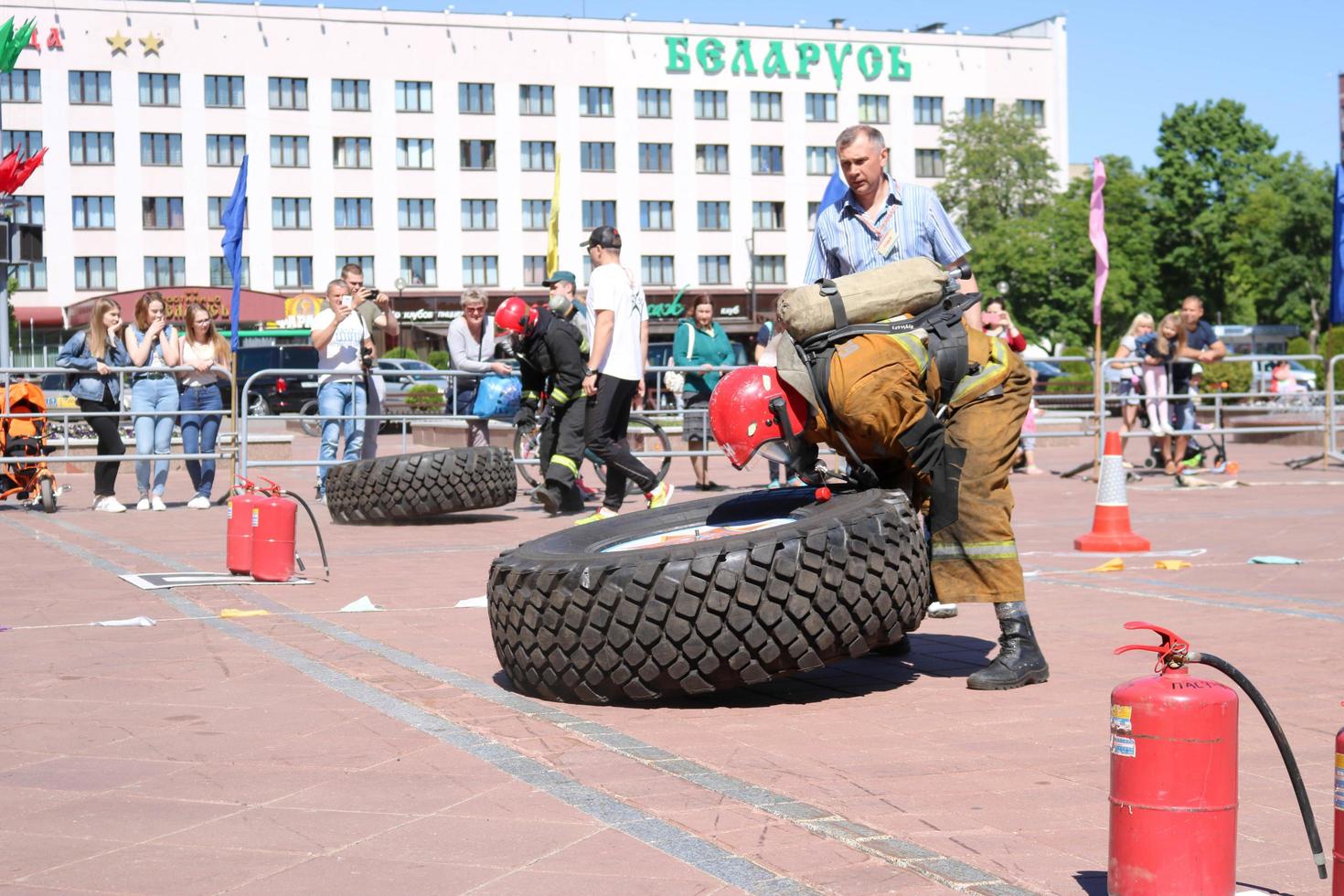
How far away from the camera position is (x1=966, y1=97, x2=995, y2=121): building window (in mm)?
82438

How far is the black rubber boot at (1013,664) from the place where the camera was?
220 inches

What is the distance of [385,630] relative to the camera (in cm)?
706

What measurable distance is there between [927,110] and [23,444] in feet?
235

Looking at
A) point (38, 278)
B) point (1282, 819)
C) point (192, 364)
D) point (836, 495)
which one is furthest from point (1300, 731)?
point (38, 278)

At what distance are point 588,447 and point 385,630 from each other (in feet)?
14.2

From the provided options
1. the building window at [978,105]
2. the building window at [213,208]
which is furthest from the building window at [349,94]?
the building window at [978,105]

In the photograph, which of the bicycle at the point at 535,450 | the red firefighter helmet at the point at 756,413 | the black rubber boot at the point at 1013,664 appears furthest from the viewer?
the bicycle at the point at 535,450

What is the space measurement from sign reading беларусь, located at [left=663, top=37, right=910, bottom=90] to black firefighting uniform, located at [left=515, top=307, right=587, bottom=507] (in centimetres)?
6667

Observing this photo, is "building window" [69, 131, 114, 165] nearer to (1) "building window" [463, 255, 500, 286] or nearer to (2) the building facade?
(2) the building facade

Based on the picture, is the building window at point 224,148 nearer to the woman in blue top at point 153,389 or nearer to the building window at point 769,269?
the building window at point 769,269

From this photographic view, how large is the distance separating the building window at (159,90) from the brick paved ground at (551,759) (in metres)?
65.9

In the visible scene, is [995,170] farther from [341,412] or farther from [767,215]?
[341,412]

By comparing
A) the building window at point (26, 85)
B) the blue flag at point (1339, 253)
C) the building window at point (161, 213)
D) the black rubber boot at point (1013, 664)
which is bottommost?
the black rubber boot at point (1013, 664)

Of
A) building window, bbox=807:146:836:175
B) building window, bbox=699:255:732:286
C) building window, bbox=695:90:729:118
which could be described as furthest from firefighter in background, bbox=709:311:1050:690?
building window, bbox=807:146:836:175
